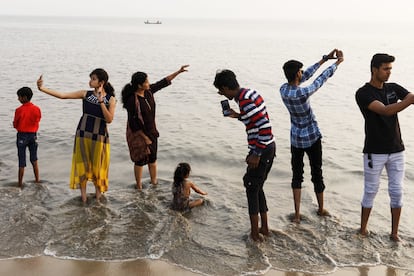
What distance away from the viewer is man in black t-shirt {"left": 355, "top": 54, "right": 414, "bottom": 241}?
489 centimetres

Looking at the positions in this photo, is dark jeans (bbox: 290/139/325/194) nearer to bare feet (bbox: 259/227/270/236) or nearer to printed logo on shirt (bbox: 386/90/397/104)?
bare feet (bbox: 259/227/270/236)

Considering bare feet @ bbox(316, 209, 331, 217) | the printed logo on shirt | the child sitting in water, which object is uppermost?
the printed logo on shirt

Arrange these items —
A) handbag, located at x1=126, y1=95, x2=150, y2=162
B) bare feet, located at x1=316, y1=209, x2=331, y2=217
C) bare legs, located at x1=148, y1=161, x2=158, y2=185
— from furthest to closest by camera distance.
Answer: bare legs, located at x1=148, y1=161, x2=158, y2=185 < handbag, located at x1=126, y1=95, x2=150, y2=162 < bare feet, located at x1=316, y1=209, x2=331, y2=217

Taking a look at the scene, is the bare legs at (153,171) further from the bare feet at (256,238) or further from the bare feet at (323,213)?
the bare feet at (323,213)

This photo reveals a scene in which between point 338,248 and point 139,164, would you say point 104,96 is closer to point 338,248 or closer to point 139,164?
point 139,164

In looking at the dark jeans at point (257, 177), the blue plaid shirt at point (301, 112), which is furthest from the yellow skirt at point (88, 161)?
the blue plaid shirt at point (301, 112)

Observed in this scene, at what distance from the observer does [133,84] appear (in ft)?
21.3

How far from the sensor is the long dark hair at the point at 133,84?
21.1 ft

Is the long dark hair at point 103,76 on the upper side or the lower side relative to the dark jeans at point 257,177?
upper

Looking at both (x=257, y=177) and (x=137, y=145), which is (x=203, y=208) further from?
(x=257, y=177)

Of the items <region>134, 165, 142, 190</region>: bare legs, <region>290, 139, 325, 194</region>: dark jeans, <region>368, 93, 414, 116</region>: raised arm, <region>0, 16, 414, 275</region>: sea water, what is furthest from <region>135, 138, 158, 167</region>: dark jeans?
<region>368, 93, 414, 116</region>: raised arm

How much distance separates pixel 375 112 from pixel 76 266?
360 centimetres

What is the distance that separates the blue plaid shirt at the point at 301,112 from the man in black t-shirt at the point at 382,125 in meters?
0.53

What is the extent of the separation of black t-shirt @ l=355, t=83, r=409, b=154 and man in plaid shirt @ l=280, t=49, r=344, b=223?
1.63 ft
